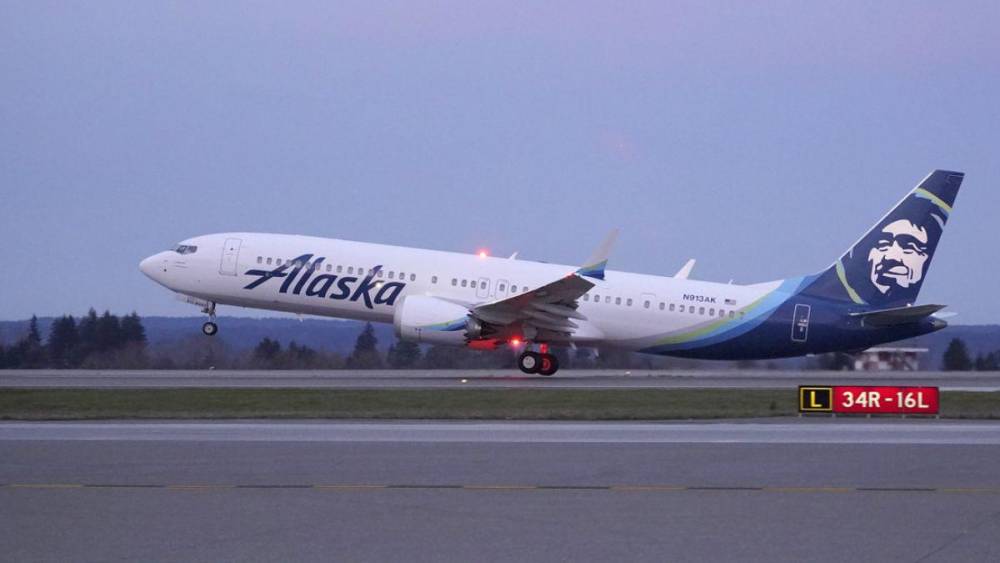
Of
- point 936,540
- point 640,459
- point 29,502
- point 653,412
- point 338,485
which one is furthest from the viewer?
point 653,412

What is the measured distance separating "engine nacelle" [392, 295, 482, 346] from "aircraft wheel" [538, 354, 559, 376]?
2.46 m

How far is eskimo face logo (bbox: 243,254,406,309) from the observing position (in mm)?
39469

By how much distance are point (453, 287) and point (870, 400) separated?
1762cm

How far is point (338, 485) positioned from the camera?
1439cm

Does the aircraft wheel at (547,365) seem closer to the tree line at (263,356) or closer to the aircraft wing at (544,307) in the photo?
the aircraft wing at (544,307)

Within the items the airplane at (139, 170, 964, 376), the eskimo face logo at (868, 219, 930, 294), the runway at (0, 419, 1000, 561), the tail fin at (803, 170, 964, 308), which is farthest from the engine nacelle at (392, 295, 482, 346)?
the runway at (0, 419, 1000, 561)

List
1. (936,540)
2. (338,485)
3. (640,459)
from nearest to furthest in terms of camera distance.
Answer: (936,540), (338,485), (640,459)

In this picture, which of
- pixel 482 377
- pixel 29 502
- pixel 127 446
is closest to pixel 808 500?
pixel 29 502

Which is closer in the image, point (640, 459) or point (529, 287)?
point (640, 459)

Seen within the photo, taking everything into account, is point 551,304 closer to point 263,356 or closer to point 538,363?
point 538,363

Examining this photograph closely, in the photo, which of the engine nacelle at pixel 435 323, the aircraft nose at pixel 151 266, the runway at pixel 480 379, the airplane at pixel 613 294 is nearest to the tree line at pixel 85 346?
the runway at pixel 480 379

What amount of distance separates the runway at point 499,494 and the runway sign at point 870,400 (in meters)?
3.05

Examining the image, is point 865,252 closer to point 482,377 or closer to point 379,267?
point 482,377

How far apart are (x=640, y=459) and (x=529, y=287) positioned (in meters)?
→ 22.9
